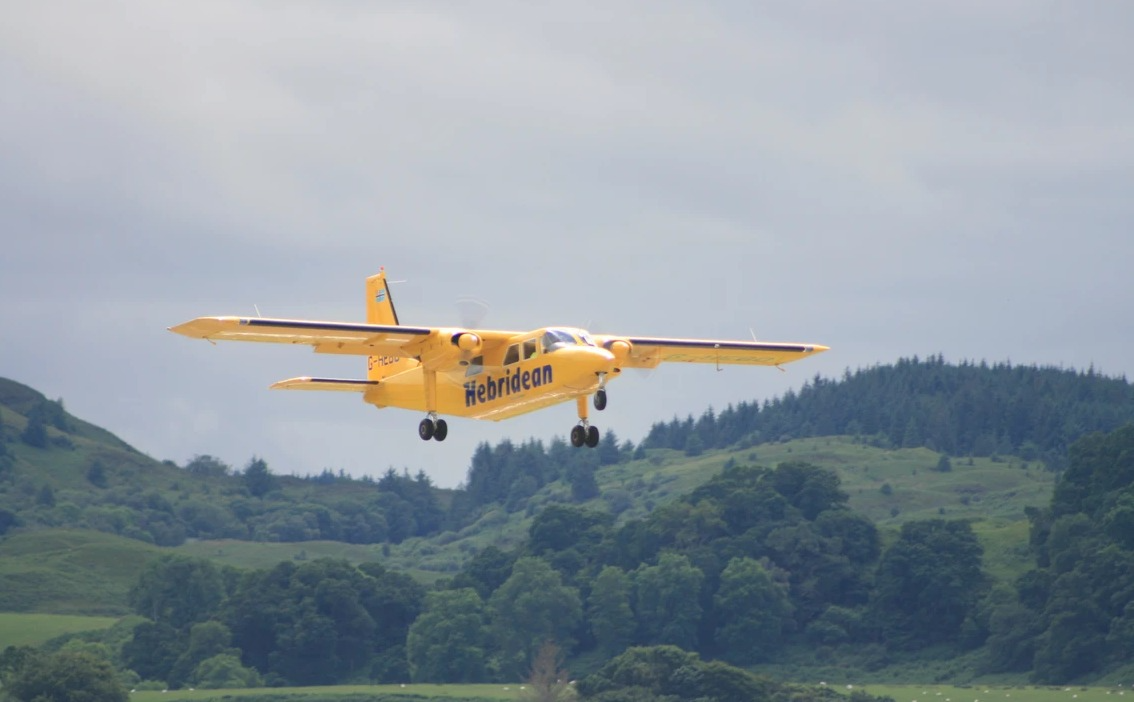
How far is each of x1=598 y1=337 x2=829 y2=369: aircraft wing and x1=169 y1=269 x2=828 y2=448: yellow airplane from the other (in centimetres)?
5

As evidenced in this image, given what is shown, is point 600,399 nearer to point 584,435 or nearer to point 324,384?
point 584,435

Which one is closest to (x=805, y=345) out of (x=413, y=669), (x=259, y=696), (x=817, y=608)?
(x=259, y=696)

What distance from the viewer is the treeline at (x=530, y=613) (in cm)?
17762

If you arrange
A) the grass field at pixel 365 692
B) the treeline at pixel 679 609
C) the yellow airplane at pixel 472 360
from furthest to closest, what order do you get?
the treeline at pixel 679 609
the grass field at pixel 365 692
the yellow airplane at pixel 472 360

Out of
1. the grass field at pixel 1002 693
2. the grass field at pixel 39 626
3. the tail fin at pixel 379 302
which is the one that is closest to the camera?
the tail fin at pixel 379 302

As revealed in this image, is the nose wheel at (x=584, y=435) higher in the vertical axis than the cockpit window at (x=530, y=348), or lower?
lower

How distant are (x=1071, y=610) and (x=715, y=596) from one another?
41.0 meters

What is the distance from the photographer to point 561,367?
54.9 m

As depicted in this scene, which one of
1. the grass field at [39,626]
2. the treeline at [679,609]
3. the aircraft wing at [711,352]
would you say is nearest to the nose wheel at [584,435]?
the aircraft wing at [711,352]

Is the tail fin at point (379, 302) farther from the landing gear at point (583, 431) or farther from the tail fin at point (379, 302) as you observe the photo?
the landing gear at point (583, 431)

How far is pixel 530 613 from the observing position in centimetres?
18538

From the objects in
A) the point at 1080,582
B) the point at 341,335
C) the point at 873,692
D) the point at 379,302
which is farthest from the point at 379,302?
the point at 1080,582

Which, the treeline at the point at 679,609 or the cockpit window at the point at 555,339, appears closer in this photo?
the cockpit window at the point at 555,339

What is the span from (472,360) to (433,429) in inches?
115
